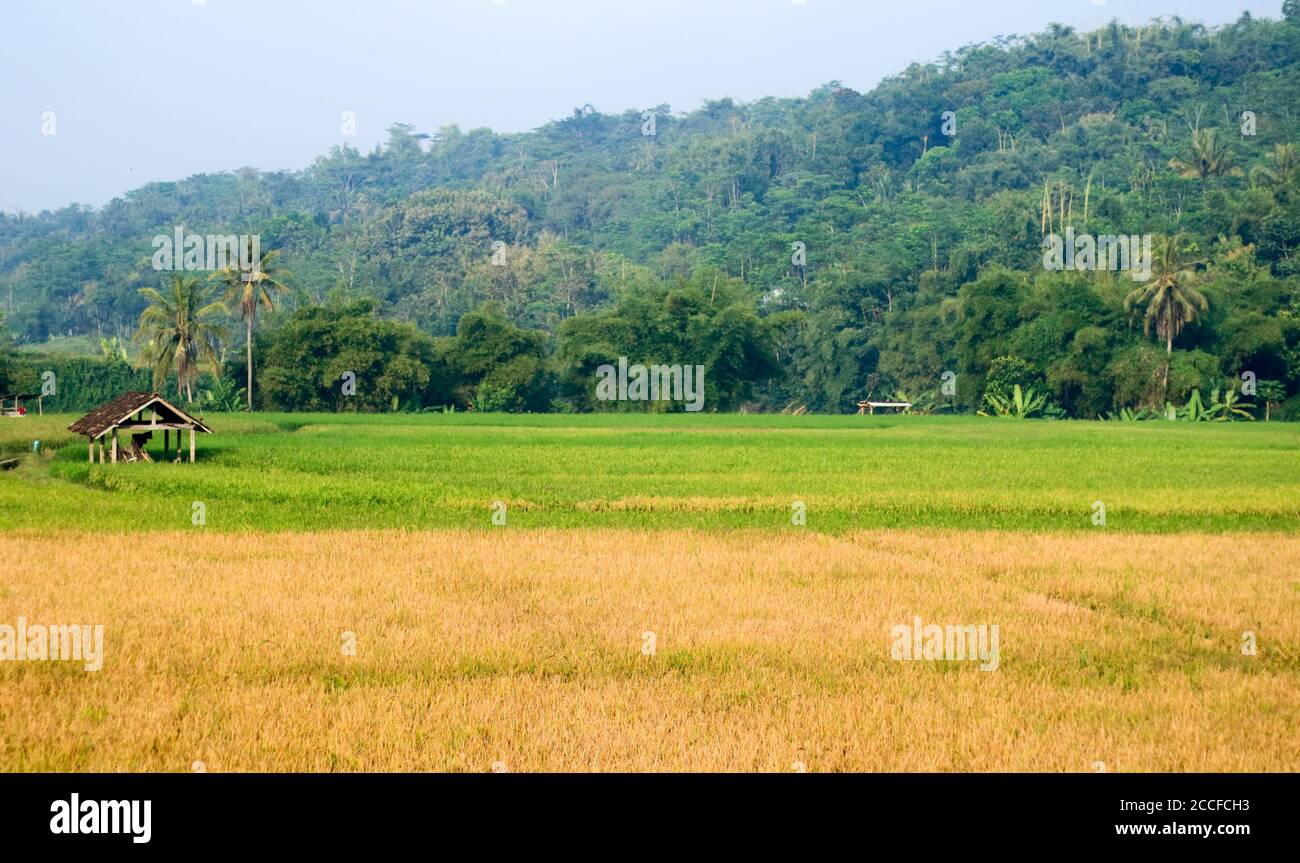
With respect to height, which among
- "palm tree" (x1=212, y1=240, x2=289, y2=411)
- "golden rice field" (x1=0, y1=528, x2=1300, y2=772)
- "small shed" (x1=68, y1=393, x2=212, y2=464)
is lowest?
"golden rice field" (x1=0, y1=528, x2=1300, y2=772)

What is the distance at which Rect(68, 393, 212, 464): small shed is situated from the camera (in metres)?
34.7

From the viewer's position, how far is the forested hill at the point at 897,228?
249 ft

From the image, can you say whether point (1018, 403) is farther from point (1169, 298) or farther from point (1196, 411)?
point (1169, 298)

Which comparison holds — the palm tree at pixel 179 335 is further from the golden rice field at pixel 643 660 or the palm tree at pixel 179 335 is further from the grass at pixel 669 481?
the golden rice field at pixel 643 660

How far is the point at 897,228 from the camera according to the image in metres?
111

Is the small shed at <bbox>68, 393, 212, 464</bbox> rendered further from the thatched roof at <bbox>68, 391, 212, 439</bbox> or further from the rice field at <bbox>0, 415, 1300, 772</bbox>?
the rice field at <bbox>0, 415, 1300, 772</bbox>

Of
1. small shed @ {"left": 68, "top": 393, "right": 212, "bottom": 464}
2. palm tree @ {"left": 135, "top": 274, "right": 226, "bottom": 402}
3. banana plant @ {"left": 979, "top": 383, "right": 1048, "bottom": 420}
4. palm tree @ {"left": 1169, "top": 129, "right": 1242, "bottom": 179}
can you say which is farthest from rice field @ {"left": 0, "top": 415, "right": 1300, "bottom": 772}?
palm tree @ {"left": 1169, "top": 129, "right": 1242, "bottom": 179}

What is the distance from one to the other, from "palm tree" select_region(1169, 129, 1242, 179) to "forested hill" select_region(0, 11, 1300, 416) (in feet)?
0.91

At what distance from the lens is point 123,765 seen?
9180 millimetres

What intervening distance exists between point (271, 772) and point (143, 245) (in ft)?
483

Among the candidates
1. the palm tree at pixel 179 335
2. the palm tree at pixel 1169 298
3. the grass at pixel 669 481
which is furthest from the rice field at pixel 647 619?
the palm tree at pixel 1169 298

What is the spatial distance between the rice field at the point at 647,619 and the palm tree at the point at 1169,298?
39.3 meters

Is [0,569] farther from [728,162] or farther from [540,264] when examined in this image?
[728,162]
